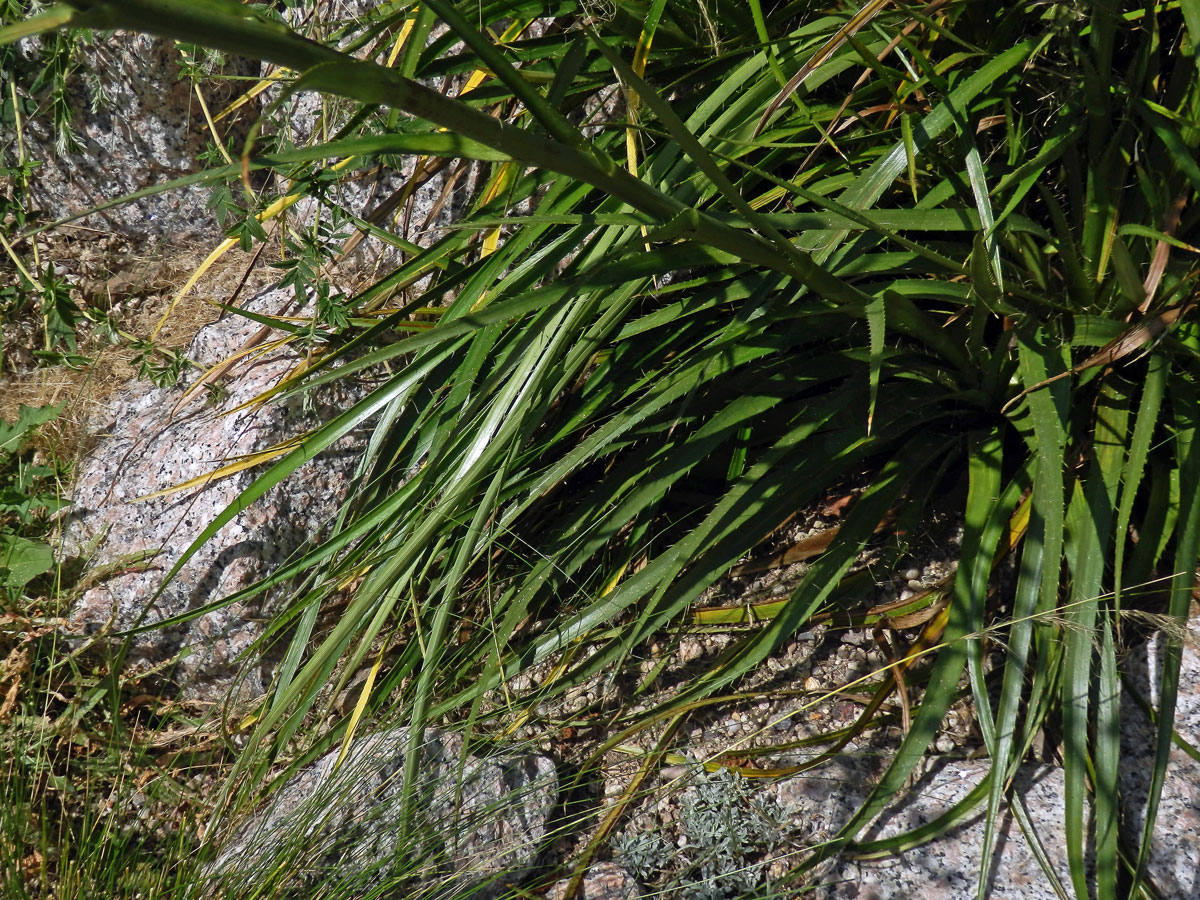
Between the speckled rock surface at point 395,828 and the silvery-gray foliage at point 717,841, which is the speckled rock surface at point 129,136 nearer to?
the speckled rock surface at point 395,828

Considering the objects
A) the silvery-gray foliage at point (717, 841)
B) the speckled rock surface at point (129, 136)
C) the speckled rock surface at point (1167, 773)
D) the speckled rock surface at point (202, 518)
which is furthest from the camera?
the speckled rock surface at point (129, 136)

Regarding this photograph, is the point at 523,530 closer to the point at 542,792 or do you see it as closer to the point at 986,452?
the point at 542,792

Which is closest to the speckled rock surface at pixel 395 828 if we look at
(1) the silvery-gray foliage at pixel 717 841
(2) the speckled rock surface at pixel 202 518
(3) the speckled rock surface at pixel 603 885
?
(3) the speckled rock surface at pixel 603 885

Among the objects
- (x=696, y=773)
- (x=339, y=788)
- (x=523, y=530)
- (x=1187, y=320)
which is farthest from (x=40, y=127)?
(x=1187, y=320)

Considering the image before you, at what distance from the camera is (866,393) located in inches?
61.4

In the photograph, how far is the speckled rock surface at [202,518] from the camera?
184 centimetres

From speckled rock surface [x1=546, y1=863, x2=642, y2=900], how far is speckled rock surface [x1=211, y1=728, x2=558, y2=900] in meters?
0.07

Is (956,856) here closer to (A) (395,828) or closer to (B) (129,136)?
(A) (395,828)

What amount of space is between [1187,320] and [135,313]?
2568 millimetres

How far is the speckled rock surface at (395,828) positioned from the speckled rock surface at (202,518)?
1.53 feet

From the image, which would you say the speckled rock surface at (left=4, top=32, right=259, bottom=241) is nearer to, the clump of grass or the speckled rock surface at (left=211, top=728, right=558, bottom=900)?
the clump of grass

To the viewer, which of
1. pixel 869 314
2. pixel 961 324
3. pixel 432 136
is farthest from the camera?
pixel 961 324

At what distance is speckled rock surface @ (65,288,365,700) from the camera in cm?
184

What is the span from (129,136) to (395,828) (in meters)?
2.12
